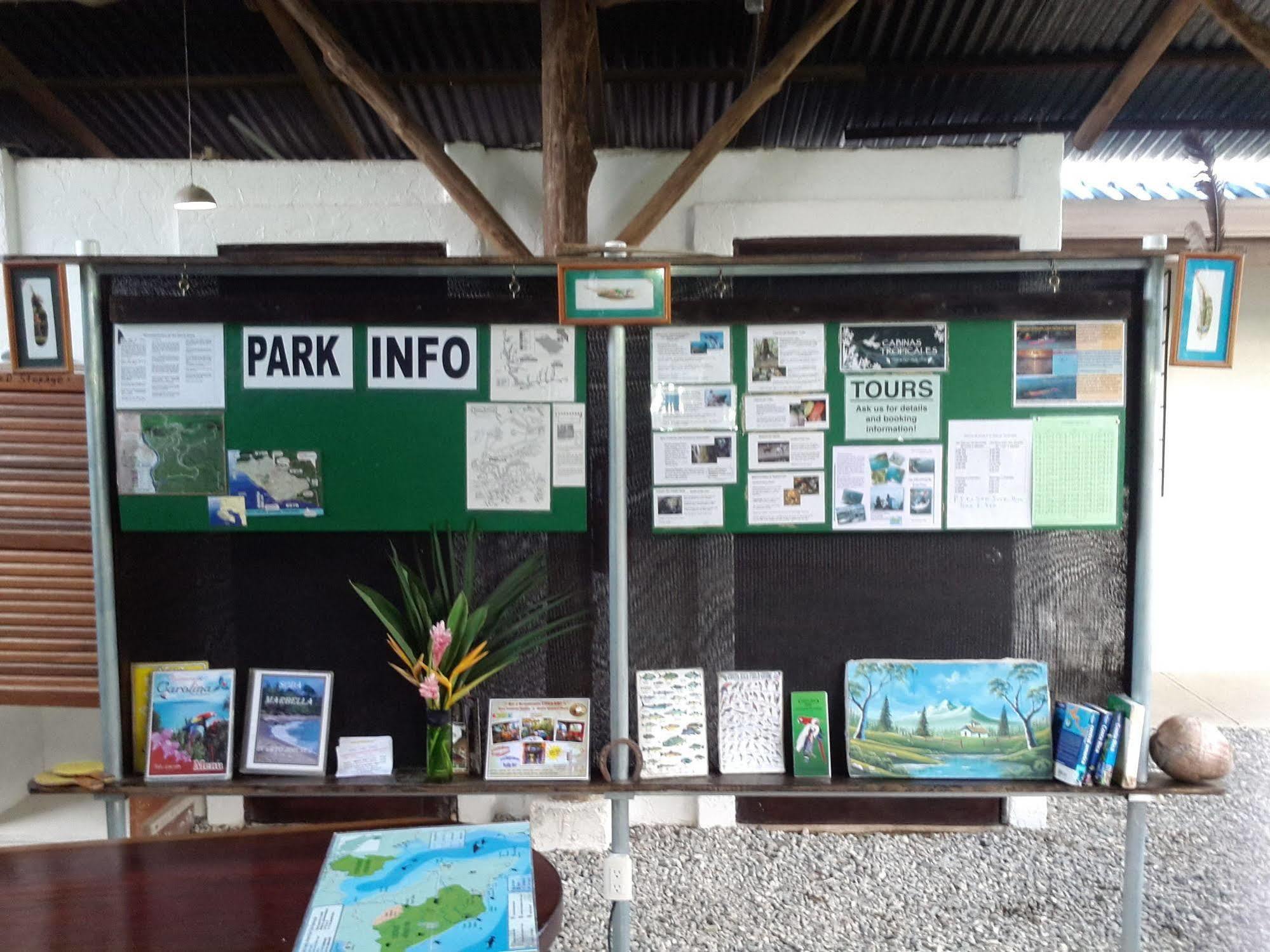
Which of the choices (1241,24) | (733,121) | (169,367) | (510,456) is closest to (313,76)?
(733,121)

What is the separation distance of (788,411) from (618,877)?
1.31 meters

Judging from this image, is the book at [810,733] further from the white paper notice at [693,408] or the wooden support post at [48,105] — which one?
the wooden support post at [48,105]

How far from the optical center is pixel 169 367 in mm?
2332

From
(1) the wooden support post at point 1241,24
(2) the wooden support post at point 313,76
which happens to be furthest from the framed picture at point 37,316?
(1) the wooden support post at point 1241,24

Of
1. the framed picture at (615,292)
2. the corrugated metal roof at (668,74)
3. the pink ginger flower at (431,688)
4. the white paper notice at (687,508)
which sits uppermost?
the corrugated metal roof at (668,74)

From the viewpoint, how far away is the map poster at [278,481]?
2359 millimetres

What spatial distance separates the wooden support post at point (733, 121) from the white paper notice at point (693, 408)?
198 cm

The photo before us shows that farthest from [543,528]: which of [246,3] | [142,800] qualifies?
[246,3]

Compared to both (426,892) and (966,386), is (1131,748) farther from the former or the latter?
(426,892)

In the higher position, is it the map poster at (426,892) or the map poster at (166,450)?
the map poster at (166,450)

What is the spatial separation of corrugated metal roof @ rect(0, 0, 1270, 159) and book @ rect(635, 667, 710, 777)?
3570 mm

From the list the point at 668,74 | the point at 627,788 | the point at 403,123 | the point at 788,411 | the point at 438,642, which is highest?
the point at 668,74

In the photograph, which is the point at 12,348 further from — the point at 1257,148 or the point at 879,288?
the point at 1257,148

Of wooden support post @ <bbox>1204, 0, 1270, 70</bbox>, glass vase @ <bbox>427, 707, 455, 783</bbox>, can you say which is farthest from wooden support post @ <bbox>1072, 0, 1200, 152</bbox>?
glass vase @ <bbox>427, 707, 455, 783</bbox>
